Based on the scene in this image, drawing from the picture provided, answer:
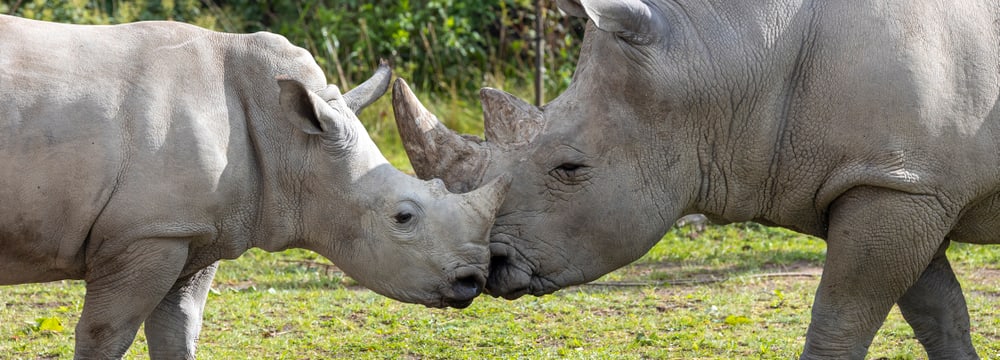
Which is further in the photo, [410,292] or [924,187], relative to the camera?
[410,292]

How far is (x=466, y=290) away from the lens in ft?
17.1

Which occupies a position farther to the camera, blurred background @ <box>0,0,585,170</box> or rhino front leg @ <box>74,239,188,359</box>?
blurred background @ <box>0,0,585,170</box>

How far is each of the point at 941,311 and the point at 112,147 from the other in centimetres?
346

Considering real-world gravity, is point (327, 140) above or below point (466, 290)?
above

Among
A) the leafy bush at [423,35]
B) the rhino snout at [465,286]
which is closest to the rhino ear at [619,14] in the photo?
the rhino snout at [465,286]

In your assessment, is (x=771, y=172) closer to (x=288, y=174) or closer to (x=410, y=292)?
(x=410, y=292)

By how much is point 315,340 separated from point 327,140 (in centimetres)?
196

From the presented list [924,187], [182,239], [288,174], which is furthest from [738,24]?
[182,239]

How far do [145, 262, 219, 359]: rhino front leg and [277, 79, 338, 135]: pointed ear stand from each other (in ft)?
3.01

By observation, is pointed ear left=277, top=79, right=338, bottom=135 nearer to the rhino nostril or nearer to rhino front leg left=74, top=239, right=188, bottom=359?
rhino front leg left=74, top=239, right=188, bottom=359

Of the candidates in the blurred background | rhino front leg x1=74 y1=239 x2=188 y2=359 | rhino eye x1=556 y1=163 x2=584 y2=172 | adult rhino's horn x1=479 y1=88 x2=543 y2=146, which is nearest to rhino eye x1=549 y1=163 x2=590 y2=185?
rhino eye x1=556 y1=163 x2=584 y2=172

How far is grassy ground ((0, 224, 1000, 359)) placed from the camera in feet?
21.8

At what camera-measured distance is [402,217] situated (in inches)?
204

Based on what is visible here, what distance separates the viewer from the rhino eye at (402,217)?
5180 millimetres
